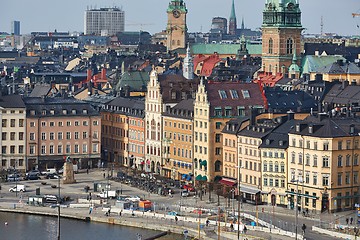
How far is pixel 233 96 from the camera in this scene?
126 meters

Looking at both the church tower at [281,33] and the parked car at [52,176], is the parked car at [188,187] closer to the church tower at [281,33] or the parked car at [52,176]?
the parked car at [52,176]

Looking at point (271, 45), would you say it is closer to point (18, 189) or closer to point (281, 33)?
point (281, 33)

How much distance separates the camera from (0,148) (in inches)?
5256

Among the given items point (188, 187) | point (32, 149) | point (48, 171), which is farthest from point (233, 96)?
point (32, 149)

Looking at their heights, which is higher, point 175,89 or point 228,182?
point 175,89

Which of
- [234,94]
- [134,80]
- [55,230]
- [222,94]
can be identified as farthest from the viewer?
[134,80]

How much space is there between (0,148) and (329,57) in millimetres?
70612

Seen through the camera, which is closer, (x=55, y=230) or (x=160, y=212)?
(x=55, y=230)

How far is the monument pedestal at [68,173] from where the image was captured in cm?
12525

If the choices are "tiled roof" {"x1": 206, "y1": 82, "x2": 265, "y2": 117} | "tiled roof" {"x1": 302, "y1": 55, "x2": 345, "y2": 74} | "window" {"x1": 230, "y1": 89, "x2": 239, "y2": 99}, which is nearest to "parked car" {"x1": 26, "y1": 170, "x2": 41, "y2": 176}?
"tiled roof" {"x1": 206, "y1": 82, "x2": 265, "y2": 117}

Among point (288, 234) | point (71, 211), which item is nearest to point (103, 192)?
point (71, 211)

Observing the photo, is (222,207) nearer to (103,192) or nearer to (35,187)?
(103,192)

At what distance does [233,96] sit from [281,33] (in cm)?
6690

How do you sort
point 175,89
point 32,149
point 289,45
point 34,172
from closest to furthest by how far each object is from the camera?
point 34,172, point 175,89, point 32,149, point 289,45
